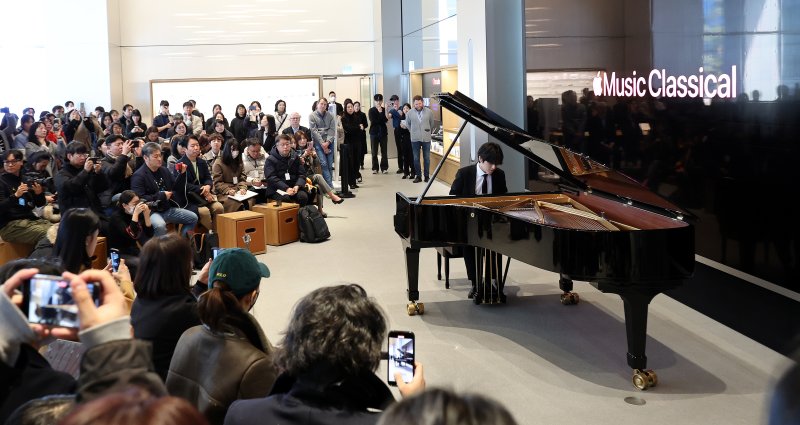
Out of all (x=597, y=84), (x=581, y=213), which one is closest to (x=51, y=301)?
(x=581, y=213)

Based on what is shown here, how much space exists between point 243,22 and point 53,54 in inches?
172

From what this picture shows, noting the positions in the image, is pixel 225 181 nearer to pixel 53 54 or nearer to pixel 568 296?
pixel 568 296

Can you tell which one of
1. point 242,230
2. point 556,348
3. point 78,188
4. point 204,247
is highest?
point 78,188

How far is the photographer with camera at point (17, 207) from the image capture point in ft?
25.0

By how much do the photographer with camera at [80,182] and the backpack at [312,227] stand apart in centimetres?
252

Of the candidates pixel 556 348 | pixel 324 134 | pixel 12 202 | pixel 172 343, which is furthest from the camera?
pixel 324 134

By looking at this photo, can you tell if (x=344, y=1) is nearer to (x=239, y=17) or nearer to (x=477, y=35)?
(x=239, y=17)

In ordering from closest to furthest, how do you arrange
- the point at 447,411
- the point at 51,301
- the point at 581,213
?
the point at 447,411, the point at 51,301, the point at 581,213

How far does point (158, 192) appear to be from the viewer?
8.55 m

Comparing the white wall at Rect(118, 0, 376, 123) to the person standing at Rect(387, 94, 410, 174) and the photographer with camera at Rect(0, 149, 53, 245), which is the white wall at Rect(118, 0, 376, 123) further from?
the photographer with camera at Rect(0, 149, 53, 245)

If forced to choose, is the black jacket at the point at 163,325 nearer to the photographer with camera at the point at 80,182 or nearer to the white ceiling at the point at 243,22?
the photographer with camera at the point at 80,182

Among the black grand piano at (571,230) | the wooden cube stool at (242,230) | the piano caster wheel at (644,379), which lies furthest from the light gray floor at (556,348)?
the wooden cube stool at (242,230)

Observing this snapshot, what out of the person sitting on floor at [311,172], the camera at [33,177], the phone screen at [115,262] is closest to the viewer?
the phone screen at [115,262]

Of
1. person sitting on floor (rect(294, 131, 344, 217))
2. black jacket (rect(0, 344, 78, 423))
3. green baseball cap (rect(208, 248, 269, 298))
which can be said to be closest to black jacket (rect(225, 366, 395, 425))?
black jacket (rect(0, 344, 78, 423))
